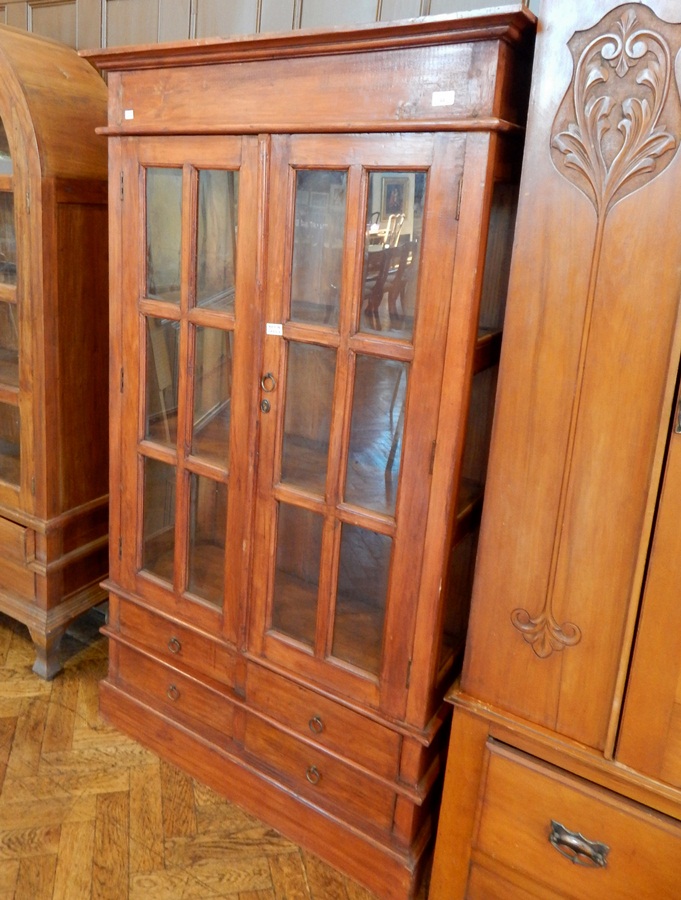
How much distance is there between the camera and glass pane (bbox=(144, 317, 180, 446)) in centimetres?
156

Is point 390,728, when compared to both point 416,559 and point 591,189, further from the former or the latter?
point 591,189

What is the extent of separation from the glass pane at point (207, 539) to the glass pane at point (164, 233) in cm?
40

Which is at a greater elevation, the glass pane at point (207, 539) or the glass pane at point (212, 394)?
the glass pane at point (212, 394)

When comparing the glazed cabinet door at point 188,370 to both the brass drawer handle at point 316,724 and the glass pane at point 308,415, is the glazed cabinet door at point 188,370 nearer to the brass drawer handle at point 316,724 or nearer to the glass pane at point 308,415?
the glass pane at point 308,415

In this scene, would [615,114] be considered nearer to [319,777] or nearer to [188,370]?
[188,370]

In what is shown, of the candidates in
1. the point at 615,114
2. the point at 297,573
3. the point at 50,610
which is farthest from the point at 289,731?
the point at 615,114

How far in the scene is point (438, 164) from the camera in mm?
1151

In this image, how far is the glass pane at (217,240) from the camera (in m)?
1.41

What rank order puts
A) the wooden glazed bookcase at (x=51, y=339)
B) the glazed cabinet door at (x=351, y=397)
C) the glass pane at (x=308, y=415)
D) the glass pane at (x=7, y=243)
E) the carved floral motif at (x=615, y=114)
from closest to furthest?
the carved floral motif at (x=615, y=114) → the glazed cabinet door at (x=351, y=397) → the glass pane at (x=308, y=415) → the wooden glazed bookcase at (x=51, y=339) → the glass pane at (x=7, y=243)

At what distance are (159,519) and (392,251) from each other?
813mm

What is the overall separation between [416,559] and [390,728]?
34 cm

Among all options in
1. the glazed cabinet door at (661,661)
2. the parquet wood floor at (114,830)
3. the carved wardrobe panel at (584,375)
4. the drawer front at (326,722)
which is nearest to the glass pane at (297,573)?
the drawer front at (326,722)

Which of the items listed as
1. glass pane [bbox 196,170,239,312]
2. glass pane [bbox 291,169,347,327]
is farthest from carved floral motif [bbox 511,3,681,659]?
glass pane [bbox 196,170,239,312]

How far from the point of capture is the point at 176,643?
67.1 inches
